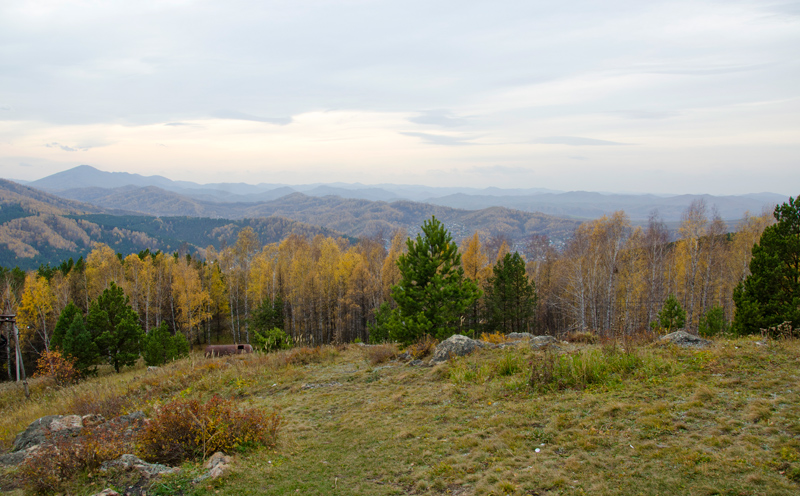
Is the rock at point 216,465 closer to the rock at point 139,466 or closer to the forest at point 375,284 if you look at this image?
the rock at point 139,466

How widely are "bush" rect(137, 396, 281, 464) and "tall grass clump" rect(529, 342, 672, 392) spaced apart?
6.54 m

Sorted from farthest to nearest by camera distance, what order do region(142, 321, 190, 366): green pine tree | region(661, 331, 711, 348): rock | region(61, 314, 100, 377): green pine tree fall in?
1. region(142, 321, 190, 366): green pine tree
2. region(61, 314, 100, 377): green pine tree
3. region(661, 331, 711, 348): rock

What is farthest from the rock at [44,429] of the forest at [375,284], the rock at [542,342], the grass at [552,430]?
the forest at [375,284]

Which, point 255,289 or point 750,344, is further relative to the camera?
point 255,289

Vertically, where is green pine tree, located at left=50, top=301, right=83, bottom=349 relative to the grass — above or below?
below

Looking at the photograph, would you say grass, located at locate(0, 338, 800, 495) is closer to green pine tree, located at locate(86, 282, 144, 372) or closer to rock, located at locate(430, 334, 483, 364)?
rock, located at locate(430, 334, 483, 364)

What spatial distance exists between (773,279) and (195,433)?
1987cm

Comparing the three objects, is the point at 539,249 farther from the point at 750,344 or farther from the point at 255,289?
the point at 750,344

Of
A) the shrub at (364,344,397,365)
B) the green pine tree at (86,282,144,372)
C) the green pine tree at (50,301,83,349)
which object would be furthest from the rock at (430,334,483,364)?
the green pine tree at (50,301,83,349)

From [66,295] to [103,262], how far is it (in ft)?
17.1

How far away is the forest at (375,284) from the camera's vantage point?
34.2m

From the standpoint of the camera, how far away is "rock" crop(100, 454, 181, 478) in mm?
5910

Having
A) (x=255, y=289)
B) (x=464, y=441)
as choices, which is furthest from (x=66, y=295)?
(x=464, y=441)

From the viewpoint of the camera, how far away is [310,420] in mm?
9383
